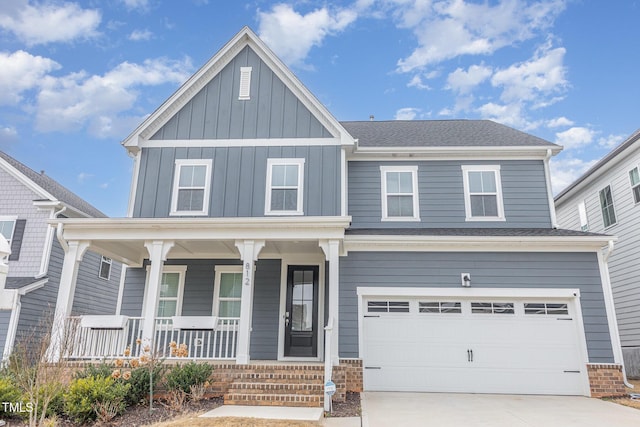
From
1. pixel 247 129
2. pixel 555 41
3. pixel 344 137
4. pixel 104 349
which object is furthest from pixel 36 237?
pixel 555 41

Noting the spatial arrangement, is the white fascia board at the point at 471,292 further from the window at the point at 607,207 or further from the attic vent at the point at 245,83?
the attic vent at the point at 245,83

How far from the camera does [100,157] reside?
28906 mm

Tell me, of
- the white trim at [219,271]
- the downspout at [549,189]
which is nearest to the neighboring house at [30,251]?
the white trim at [219,271]

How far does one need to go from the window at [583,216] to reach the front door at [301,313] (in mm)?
9768

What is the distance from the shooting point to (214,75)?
35.7ft

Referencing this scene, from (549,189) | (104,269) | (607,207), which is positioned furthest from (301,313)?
(607,207)

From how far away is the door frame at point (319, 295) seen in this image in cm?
950

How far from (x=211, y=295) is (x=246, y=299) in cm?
242

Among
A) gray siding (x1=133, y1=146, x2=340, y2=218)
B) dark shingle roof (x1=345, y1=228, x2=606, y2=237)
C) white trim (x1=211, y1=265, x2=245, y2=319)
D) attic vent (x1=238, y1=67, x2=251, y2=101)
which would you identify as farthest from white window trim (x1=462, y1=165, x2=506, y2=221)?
attic vent (x1=238, y1=67, x2=251, y2=101)

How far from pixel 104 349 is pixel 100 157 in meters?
24.3

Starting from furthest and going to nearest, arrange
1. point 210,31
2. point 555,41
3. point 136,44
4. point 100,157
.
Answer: point 100,157, point 136,44, point 210,31, point 555,41

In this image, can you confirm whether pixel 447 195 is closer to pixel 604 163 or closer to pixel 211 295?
pixel 604 163

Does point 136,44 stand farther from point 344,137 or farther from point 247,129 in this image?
point 344,137

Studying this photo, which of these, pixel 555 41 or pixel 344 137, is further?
pixel 555 41
